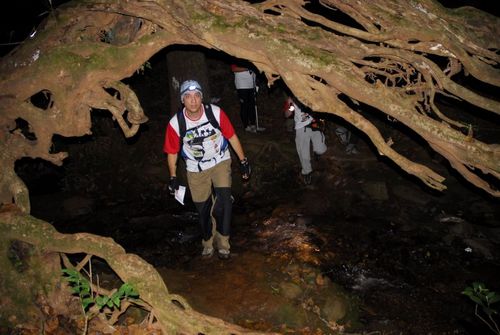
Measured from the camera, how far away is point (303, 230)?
7.15 metres

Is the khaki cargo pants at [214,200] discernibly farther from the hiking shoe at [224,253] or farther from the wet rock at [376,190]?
the wet rock at [376,190]

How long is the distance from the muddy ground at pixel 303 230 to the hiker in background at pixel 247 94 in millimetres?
326

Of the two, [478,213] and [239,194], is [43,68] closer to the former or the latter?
[239,194]

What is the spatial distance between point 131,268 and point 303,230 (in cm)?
387

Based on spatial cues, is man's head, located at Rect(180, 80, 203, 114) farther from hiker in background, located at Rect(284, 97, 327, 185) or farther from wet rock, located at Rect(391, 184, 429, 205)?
wet rock, located at Rect(391, 184, 429, 205)

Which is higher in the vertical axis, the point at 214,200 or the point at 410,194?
the point at 214,200

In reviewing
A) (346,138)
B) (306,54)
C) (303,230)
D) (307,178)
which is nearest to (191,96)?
(306,54)

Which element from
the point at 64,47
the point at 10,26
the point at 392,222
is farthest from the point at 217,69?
the point at 64,47

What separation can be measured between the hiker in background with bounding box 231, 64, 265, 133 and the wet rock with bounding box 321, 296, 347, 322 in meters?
6.03

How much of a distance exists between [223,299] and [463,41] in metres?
4.05

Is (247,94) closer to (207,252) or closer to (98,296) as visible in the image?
(207,252)

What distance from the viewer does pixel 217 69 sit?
14109 mm

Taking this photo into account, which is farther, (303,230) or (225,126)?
(303,230)

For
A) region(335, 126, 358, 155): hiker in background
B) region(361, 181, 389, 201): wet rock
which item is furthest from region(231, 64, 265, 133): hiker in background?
region(361, 181, 389, 201): wet rock
